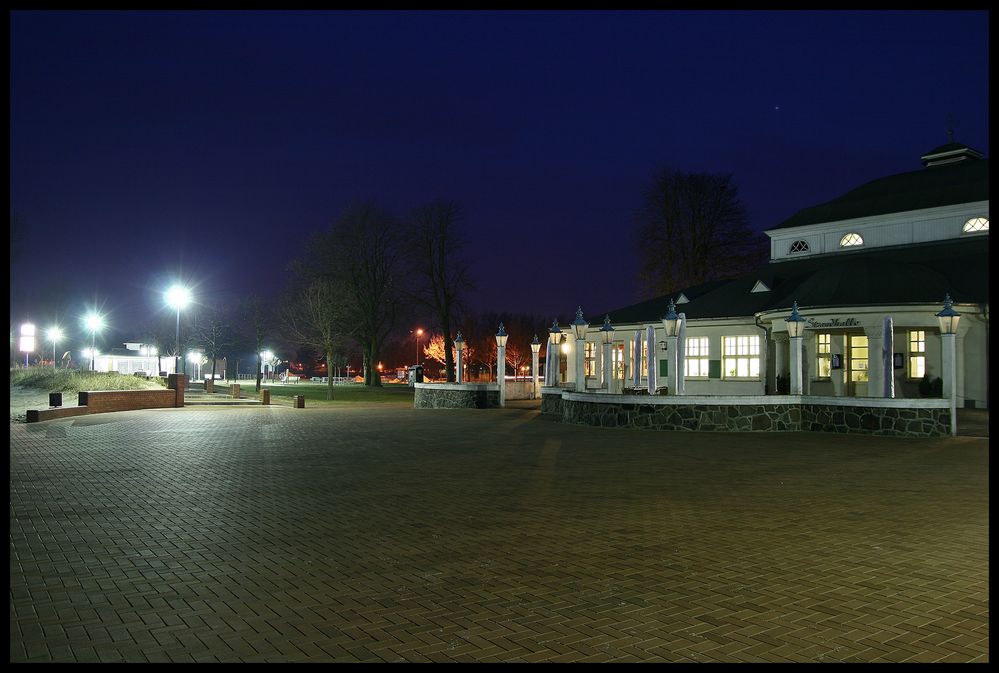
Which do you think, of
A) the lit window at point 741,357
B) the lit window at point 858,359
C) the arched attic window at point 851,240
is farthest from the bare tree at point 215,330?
the lit window at point 858,359

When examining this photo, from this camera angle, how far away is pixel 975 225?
31359 mm

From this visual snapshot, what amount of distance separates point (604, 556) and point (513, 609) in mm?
1746

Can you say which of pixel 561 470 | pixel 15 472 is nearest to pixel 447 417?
pixel 561 470

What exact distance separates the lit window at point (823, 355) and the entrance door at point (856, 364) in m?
0.62

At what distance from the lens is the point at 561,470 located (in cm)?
1259

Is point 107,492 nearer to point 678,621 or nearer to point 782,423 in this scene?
point 678,621

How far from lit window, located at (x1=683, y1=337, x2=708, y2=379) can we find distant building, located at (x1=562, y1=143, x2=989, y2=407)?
0.04m

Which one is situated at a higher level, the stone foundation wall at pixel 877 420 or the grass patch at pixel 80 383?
the grass patch at pixel 80 383

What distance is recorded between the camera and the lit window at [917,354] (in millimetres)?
26062

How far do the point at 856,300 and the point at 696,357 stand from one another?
290 inches

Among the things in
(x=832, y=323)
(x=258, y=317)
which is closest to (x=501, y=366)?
(x=832, y=323)

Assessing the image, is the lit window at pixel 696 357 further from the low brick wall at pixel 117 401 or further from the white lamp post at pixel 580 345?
the low brick wall at pixel 117 401

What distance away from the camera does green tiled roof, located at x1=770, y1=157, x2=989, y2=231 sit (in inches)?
1273

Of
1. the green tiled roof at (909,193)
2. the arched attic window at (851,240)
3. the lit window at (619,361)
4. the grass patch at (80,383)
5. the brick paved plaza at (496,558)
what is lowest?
the brick paved plaza at (496,558)
